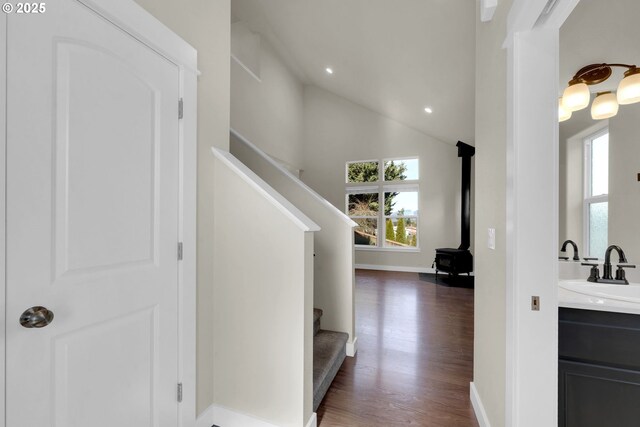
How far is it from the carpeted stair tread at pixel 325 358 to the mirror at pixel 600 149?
2.01 m

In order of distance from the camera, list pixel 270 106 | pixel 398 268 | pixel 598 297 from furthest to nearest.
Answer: pixel 398 268 → pixel 270 106 → pixel 598 297

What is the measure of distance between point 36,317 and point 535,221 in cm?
187

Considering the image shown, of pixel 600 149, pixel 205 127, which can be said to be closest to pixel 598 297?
pixel 600 149

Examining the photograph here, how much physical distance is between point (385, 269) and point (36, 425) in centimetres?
608

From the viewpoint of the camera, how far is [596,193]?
2191 millimetres

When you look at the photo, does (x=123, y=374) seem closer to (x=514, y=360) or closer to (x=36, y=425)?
(x=36, y=425)

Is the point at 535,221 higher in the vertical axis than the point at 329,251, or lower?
higher

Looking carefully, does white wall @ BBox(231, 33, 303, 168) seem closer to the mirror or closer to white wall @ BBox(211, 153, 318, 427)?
white wall @ BBox(211, 153, 318, 427)

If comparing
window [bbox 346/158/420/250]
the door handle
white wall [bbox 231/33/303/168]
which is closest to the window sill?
window [bbox 346/158/420/250]

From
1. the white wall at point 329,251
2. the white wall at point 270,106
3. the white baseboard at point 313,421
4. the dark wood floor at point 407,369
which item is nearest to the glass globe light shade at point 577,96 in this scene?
the white wall at point 329,251

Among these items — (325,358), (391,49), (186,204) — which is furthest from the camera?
(391,49)

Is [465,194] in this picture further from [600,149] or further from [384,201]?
[600,149]

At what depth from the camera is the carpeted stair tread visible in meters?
1.82

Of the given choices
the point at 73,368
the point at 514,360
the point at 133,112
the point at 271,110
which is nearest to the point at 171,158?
the point at 133,112
